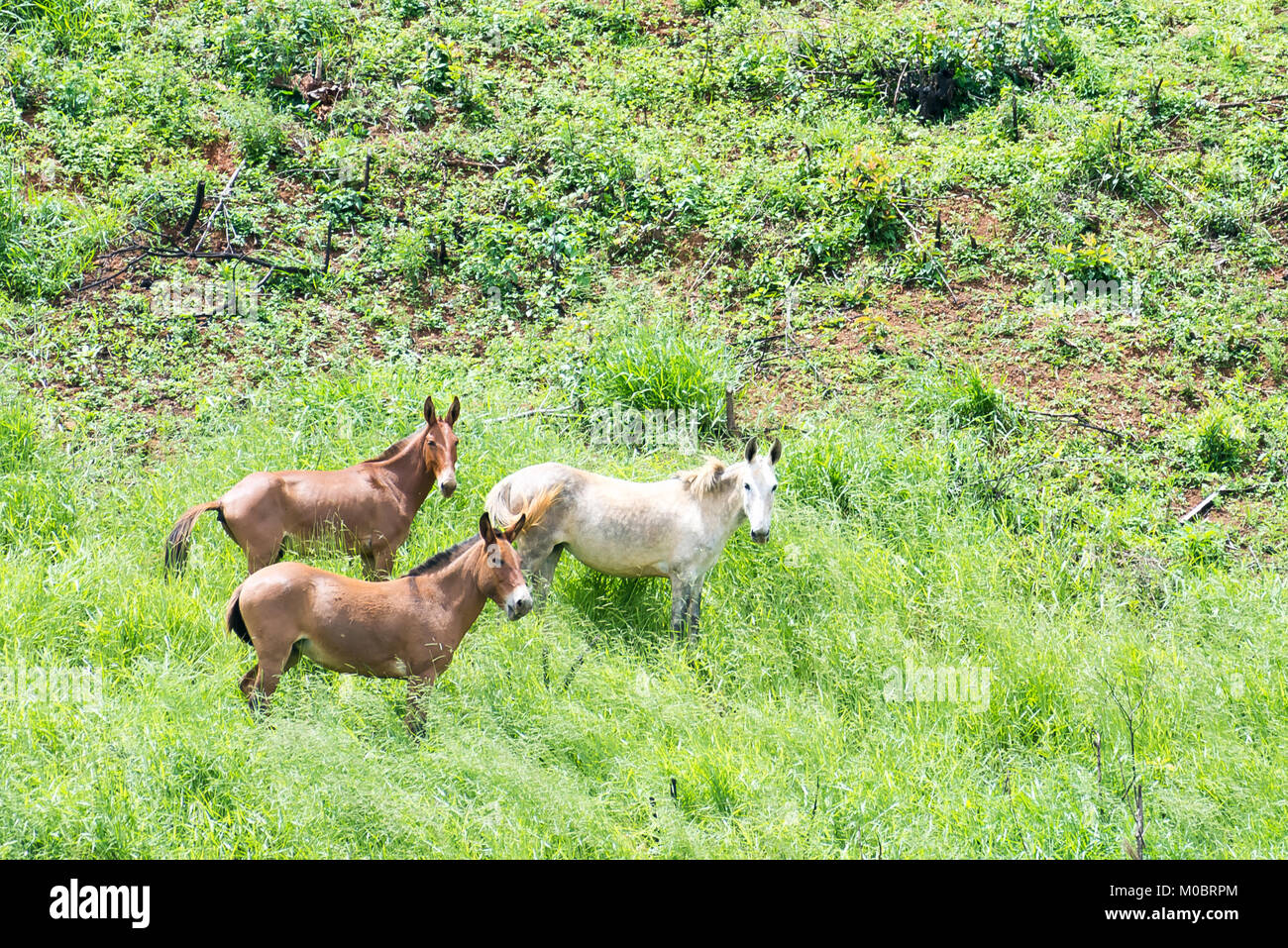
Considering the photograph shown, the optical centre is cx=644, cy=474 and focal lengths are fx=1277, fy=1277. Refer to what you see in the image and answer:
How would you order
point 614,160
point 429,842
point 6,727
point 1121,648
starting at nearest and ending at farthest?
1. point 429,842
2. point 6,727
3. point 1121,648
4. point 614,160

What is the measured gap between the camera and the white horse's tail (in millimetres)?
7207

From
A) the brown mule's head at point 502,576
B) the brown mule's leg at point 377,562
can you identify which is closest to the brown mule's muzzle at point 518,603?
the brown mule's head at point 502,576

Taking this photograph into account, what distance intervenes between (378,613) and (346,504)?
4.78 feet

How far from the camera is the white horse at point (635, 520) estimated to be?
24.8 ft

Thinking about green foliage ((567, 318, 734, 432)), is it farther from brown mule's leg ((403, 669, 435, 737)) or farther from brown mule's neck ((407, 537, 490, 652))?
brown mule's leg ((403, 669, 435, 737))

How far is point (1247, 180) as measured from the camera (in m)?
11.9

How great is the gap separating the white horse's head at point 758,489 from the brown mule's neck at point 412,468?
2007mm

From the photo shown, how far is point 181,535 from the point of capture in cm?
759

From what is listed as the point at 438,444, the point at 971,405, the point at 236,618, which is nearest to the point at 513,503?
the point at 438,444

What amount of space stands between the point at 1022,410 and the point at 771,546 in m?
2.88

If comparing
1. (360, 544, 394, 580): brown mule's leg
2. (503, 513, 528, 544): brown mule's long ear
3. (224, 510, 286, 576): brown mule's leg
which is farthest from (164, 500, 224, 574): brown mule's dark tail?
(503, 513, 528, 544): brown mule's long ear

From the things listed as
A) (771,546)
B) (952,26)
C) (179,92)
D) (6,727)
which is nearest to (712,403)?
(771,546)

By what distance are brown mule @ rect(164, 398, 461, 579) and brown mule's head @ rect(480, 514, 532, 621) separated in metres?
1.12

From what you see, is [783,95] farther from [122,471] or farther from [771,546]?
[122,471]
